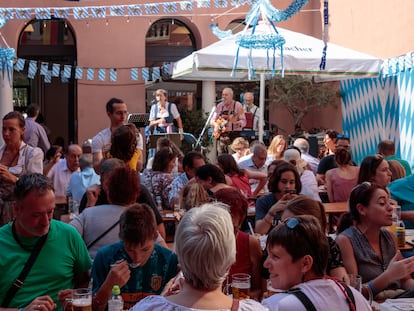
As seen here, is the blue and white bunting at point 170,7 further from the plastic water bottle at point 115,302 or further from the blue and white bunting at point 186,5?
the plastic water bottle at point 115,302

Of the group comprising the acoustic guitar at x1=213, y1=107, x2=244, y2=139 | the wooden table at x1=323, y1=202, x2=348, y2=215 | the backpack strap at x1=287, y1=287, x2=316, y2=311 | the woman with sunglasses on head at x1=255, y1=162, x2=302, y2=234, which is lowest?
the wooden table at x1=323, y1=202, x2=348, y2=215

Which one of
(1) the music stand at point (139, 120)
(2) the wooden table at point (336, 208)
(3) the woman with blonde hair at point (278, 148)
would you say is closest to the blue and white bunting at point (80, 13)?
(1) the music stand at point (139, 120)

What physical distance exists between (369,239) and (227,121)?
8.96 meters

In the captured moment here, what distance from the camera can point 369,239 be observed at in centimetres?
429

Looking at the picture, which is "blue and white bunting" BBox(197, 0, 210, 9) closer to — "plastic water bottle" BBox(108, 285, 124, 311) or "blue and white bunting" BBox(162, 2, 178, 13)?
"blue and white bunting" BBox(162, 2, 178, 13)

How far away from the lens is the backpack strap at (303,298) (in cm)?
269

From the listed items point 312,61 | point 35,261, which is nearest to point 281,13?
point 312,61

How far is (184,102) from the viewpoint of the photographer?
685 inches

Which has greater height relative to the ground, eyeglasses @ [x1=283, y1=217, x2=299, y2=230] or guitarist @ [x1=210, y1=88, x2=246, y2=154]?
guitarist @ [x1=210, y1=88, x2=246, y2=154]

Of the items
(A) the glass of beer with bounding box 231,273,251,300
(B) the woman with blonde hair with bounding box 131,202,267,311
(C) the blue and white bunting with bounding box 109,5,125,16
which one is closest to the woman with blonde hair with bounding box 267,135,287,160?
(A) the glass of beer with bounding box 231,273,251,300

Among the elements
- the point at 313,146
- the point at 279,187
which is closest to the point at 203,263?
the point at 279,187

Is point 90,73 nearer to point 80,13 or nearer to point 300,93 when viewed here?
point 80,13

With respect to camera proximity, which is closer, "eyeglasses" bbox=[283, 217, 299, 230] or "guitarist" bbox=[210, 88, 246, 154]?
"eyeglasses" bbox=[283, 217, 299, 230]

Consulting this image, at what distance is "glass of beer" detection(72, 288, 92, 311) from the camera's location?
9.98ft
